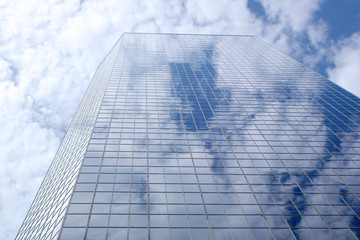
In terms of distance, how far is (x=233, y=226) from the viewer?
31.7 meters

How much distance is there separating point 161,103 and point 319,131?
28164 mm

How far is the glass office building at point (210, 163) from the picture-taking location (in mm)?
31812

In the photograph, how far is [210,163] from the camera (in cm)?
4178

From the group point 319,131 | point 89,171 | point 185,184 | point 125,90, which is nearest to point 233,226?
point 185,184

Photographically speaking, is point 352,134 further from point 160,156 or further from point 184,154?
point 160,156

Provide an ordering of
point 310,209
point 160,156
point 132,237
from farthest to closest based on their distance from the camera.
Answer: point 160,156
point 310,209
point 132,237

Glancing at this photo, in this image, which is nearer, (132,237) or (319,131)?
(132,237)

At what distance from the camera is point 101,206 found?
1292 inches

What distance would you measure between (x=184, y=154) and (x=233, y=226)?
14.1 metres

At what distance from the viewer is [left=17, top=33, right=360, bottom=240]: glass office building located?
31812mm

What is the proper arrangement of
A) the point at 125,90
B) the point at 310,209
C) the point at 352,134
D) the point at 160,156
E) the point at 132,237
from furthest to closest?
the point at 125,90 < the point at 352,134 < the point at 160,156 < the point at 310,209 < the point at 132,237

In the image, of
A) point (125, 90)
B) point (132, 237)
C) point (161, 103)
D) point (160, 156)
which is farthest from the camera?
point (125, 90)

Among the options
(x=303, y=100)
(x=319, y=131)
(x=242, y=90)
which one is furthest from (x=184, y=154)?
(x=303, y=100)

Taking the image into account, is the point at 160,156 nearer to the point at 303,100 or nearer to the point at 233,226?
the point at 233,226
